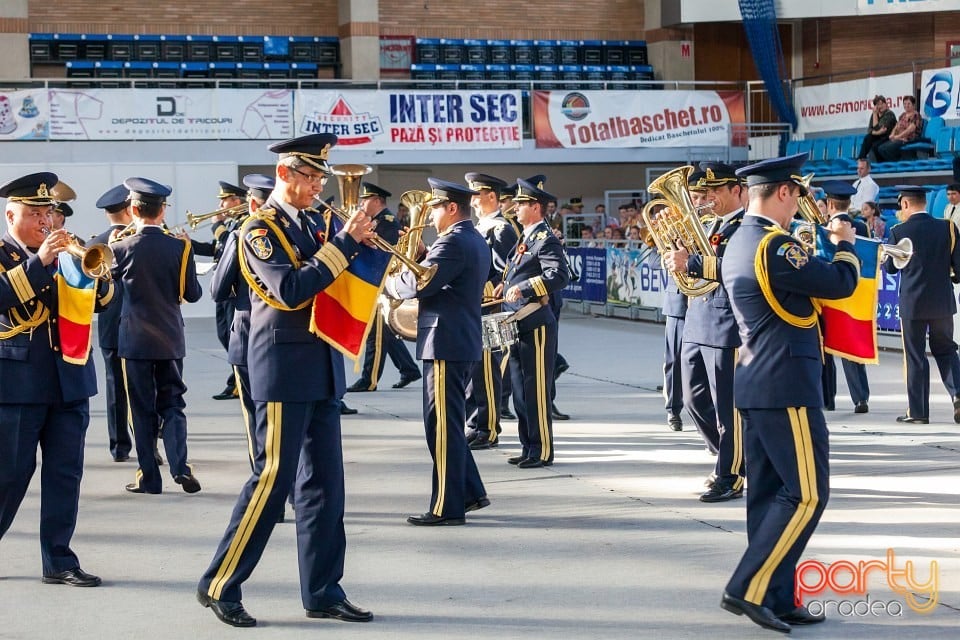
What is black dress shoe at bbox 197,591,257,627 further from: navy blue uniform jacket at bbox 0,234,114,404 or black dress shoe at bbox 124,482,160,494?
black dress shoe at bbox 124,482,160,494

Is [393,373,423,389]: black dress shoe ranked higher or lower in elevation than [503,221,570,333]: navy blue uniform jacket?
lower

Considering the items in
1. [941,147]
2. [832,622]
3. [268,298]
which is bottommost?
[832,622]

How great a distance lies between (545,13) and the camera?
34.1m

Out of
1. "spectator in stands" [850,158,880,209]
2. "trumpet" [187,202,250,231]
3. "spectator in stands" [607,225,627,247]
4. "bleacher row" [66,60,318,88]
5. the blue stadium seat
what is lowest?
"spectator in stands" [607,225,627,247]

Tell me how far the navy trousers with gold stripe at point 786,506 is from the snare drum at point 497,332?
3.70 meters

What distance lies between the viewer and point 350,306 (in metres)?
5.84

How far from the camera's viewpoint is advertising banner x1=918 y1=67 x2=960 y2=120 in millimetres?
22969

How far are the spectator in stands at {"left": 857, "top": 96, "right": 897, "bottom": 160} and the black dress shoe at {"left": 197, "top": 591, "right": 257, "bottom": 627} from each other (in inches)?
781

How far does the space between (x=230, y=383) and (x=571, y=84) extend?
17994mm

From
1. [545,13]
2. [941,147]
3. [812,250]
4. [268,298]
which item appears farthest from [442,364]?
[545,13]

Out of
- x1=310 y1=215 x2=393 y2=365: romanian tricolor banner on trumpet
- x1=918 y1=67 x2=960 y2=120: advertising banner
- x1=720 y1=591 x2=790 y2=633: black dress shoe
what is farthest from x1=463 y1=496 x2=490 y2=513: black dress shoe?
x1=918 y1=67 x2=960 y2=120: advertising banner

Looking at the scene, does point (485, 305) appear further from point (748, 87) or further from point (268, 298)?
point (748, 87)

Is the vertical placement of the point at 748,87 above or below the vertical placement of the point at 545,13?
below

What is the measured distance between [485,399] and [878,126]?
15.7m
